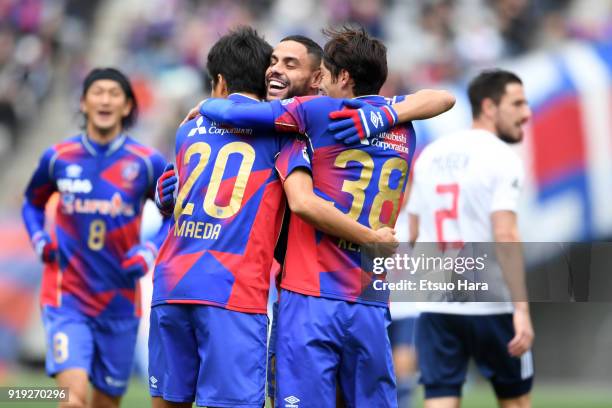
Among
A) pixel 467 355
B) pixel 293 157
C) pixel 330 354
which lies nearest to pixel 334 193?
pixel 293 157

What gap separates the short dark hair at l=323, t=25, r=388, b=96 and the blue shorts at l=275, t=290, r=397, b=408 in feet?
3.70

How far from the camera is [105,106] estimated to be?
773cm

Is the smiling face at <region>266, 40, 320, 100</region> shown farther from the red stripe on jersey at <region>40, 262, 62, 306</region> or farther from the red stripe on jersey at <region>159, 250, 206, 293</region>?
the red stripe on jersey at <region>40, 262, 62, 306</region>

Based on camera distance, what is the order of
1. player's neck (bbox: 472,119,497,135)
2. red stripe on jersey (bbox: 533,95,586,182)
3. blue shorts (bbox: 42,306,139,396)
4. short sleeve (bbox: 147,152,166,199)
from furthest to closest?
red stripe on jersey (bbox: 533,95,586,182) < short sleeve (bbox: 147,152,166,199) < player's neck (bbox: 472,119,497,135) < blue shorts (bbox: 42,306,139,396)

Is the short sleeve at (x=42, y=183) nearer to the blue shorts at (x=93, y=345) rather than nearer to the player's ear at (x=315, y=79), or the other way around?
the blue shorts at (x=93, y=345)

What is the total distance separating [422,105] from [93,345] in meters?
3.39

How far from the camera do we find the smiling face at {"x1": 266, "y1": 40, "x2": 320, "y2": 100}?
5359 mm

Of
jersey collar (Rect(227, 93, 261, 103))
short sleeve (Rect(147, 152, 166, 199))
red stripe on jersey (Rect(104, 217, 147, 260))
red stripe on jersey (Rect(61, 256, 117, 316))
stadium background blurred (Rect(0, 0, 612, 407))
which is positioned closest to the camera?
jersey collar (Rect(227, 93, 261, 103))

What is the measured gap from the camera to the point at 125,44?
593 inches

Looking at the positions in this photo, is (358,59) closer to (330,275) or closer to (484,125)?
(330,275)

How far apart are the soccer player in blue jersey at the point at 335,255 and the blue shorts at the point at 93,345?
8.22ft

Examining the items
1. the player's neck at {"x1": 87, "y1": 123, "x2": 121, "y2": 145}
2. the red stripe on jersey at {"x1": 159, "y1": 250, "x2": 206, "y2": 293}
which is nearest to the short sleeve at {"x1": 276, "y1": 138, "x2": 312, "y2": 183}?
the red stripe on jersey at {"x1": 159, "y1": 250, "x2": 206, "y2": 293}

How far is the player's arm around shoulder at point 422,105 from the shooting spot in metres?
5.18

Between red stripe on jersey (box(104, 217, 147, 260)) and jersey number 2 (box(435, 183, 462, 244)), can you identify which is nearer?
jersey number 2 (box(435, 183, 462, 244))
